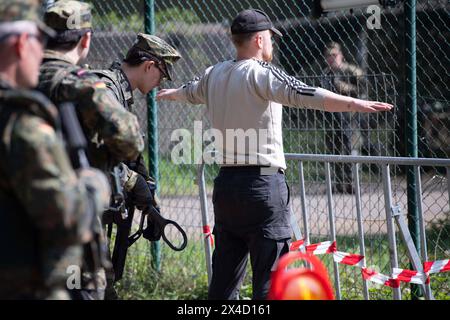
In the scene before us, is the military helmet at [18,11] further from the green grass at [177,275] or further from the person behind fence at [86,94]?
the green grass at [177,275]

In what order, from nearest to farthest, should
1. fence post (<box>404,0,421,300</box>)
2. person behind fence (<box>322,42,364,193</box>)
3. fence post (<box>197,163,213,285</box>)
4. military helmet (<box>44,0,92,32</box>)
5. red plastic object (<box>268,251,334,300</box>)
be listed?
red plastic object (<box>268,251,334,300</box>)
military helmet (<box>44,0,92,32</box>)
fence post (<box>404,0,421,300</box>)
fence post (<box>197,163,213,285</box>)
person behind fence (<box>322,42,364,193</box>)

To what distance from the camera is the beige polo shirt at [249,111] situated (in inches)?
173

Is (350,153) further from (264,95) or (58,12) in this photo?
(58,12)

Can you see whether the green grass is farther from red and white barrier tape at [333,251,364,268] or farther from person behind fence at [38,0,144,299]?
person behind fence at [38,0,144,299]

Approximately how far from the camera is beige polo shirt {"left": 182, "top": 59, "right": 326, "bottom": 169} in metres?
4.38

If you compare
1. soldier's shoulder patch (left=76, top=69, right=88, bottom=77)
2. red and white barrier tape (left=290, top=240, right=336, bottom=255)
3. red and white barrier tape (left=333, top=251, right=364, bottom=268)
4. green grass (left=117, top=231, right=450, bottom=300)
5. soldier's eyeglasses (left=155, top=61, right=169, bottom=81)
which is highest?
soldier's eyeglasses (left=155, top=61, right=169, bottom=81)

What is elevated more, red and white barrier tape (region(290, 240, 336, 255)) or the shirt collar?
the shirt collar

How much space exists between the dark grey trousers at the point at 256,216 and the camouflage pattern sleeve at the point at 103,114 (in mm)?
914

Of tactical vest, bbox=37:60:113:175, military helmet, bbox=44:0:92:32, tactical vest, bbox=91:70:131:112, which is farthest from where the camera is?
tactical vest, bbox=91:70:131:112

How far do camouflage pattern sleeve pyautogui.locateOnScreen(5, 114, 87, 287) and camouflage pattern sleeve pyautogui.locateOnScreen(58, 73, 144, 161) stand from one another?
948mm

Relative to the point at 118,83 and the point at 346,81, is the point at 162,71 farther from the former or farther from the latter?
the point at 346,81

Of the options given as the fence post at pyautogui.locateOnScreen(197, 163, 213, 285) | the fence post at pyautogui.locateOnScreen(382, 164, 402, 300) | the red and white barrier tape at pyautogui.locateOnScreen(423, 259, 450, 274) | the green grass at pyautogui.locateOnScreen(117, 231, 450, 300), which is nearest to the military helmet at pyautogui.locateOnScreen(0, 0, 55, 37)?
the fence post at pyautogui.locateOnScreen(382, 164, 402, 300)

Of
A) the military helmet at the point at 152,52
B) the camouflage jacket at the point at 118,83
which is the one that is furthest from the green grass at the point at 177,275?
the camouflage jacket at the point at 118,83

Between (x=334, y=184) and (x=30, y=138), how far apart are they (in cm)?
340
